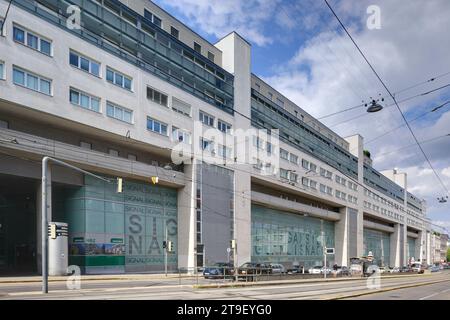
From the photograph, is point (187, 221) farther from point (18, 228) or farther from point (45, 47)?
point (45, 47)

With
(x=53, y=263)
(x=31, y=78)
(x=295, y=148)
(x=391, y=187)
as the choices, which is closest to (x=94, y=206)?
(x=53, y=263)

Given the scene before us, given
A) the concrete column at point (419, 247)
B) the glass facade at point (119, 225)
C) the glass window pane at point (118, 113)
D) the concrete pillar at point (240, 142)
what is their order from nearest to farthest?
the glass facade at point (119, 225), the glass window pane at point (118, 113), the concrete pillar at point (240, 142), the concrete column at point (419, 247)

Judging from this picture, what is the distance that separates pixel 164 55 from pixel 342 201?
46550mm

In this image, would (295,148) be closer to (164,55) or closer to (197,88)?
(197,88)

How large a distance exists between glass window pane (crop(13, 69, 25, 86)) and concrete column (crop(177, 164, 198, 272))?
17.7 m

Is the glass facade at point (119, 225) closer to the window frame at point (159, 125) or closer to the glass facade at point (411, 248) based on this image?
the window frame at point (159, 125)

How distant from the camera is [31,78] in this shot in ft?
89.9

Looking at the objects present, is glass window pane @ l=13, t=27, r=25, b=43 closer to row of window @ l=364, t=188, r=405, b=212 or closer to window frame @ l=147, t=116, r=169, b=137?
window frame @ l=147, t=116, r=169, b=137

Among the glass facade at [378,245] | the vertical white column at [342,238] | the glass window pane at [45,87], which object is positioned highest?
the glass window pane at [45,87]

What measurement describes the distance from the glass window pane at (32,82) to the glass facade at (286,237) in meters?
30.6

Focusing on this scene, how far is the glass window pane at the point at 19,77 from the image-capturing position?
2636cm

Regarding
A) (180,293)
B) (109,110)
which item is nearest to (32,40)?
(109,110)

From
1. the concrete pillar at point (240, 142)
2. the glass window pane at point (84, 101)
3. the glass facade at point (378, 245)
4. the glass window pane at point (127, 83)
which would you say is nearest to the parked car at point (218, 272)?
the glass window pane at point (84, 101)

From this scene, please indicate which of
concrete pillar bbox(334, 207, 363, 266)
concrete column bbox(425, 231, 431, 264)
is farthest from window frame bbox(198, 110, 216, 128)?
concrete column bbox(425, 231, 431, 264)
